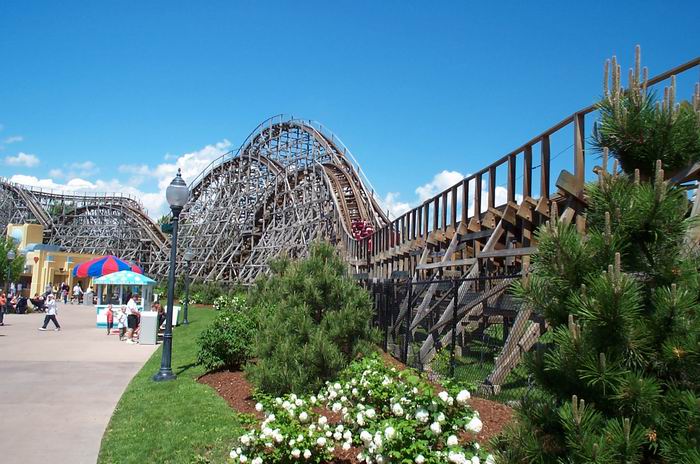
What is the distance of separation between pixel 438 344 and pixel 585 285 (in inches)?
311

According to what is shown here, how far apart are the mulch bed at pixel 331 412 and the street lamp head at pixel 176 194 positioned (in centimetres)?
323

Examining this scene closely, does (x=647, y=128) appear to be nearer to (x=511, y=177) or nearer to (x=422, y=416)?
(x=422, y=416)

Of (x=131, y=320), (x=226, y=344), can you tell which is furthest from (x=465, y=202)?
(x=131, y=320)

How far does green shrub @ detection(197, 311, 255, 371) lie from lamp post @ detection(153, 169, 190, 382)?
2.09ft

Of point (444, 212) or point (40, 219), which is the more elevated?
point (40, 219)

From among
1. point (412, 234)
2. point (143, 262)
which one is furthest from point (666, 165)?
point (143, 262)

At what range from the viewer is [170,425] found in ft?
23.1

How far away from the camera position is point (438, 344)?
33.5 ft

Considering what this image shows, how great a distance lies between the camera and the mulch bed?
5254mm

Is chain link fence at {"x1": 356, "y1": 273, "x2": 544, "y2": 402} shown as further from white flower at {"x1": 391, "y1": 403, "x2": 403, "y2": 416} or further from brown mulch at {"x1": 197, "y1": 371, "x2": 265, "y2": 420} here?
brown mulch at {"x1": 197, "y1": 371, "x2": 265, "y2": 420}

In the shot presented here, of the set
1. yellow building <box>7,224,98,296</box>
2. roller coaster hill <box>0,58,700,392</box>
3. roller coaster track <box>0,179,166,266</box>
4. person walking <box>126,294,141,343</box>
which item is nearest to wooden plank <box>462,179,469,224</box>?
roller coaster hill <box>0,58,700,392</box>

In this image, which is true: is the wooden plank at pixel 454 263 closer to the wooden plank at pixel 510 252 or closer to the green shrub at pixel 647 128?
the wooden plank at pixel 510 252

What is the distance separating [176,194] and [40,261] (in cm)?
3682

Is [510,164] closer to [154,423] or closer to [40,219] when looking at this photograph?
[154,423]
